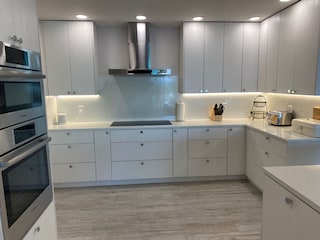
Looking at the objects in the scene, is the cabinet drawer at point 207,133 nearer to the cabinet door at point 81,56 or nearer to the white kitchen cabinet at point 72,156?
the white kitchen cabinet at point 72,156

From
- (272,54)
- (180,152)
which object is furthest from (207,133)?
(272,54)

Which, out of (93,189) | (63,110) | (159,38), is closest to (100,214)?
(93,189)

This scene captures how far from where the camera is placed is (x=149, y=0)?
8.97 ft

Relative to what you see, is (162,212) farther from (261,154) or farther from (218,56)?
(218,56)

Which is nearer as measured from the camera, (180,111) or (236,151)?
(236,151)

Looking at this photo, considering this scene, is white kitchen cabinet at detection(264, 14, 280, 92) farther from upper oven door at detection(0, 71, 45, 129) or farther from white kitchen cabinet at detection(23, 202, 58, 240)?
white kitchen cabinet at detection(23, 202, 58, 240)

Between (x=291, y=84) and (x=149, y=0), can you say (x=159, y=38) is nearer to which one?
(x=149, y=0)

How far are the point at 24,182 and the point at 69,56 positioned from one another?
2.62 m

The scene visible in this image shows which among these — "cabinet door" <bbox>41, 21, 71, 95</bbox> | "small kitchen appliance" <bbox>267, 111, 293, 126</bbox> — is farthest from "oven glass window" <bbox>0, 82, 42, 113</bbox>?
"small kitchen appliance" <bbox>267, 111, 293, 126</bbox>

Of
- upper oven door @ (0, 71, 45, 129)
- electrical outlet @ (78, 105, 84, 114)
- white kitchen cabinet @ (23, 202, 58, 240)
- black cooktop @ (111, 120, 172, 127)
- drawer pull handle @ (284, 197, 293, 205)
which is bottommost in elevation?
white kitchen cabinet @ (23, 202, 58, 240)

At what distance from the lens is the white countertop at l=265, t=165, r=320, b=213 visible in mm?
1278

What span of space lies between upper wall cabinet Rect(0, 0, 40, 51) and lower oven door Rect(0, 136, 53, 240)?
0.65 m

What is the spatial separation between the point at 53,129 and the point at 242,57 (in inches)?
126

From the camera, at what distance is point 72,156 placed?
358cm
